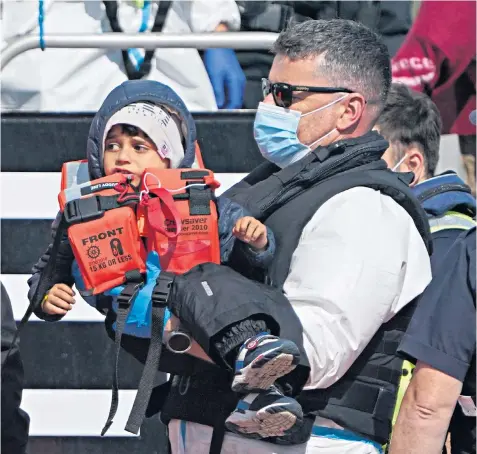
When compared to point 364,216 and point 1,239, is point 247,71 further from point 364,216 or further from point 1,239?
point 364,216

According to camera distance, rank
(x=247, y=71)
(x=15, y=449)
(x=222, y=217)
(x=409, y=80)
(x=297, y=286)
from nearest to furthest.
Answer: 1. (x=297, y=286)
2. (x=222, y=217)
3. (x=15, y=449)
4. (x=247, y=71)
5. (x=409, y=80)

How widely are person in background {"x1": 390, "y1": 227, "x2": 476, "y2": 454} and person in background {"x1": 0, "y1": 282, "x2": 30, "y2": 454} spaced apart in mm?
1425

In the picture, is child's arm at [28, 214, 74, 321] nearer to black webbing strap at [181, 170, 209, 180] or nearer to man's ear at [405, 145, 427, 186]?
black webbing strap at [181, 170, 209, 180]

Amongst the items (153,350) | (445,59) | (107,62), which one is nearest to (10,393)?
(153,350)

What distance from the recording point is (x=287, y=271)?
9.50 feet

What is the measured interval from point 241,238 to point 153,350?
14.6 inches

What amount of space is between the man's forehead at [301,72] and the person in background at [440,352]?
24.6 inches

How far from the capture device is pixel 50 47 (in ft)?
14.6

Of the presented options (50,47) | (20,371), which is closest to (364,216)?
(20,371)

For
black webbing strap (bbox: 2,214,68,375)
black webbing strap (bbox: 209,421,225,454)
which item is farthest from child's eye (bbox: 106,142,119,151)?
black webbing strap (bbox: 209,421,225,454)

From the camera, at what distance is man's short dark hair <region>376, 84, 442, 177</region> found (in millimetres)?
4176

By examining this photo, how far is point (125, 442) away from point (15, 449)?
0.81 m

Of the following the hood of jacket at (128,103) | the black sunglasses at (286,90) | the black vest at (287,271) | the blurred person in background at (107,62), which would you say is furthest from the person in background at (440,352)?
the blurred person in background at (107,62)

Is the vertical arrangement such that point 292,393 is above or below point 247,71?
below
